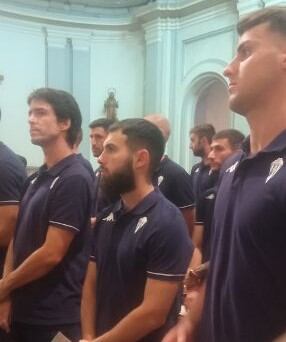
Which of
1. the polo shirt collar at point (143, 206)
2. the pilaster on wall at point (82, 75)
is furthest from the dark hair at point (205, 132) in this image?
the pilaster on wall at point (82, 75)

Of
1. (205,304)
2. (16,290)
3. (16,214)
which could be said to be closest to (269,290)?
(205,304)

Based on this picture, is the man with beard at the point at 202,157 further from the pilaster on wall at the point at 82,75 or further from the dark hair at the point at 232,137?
the pilaster on wall at the point at 82,75

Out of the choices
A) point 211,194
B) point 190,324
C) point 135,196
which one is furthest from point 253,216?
point 211,194

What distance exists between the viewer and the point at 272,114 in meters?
1.53

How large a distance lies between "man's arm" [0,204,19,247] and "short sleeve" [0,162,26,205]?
0.03 metres

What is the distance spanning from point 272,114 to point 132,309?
1022mm

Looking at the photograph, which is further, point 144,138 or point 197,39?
point 197,39

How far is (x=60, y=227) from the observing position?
8.03 ft

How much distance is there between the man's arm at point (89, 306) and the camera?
7.25ft

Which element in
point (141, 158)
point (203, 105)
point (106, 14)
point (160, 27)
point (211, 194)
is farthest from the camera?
point (106, 14)

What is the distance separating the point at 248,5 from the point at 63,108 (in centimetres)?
602

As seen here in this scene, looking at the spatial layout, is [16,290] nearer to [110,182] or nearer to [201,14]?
[110,182]

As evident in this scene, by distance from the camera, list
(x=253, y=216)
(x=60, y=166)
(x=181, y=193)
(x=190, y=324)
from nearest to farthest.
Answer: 1. (x=253, y=216)
2. (x=190, y=324)
3. (x=60, y=166)
4. (x=181, y=193)

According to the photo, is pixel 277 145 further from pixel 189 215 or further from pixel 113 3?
pixel 113 3
